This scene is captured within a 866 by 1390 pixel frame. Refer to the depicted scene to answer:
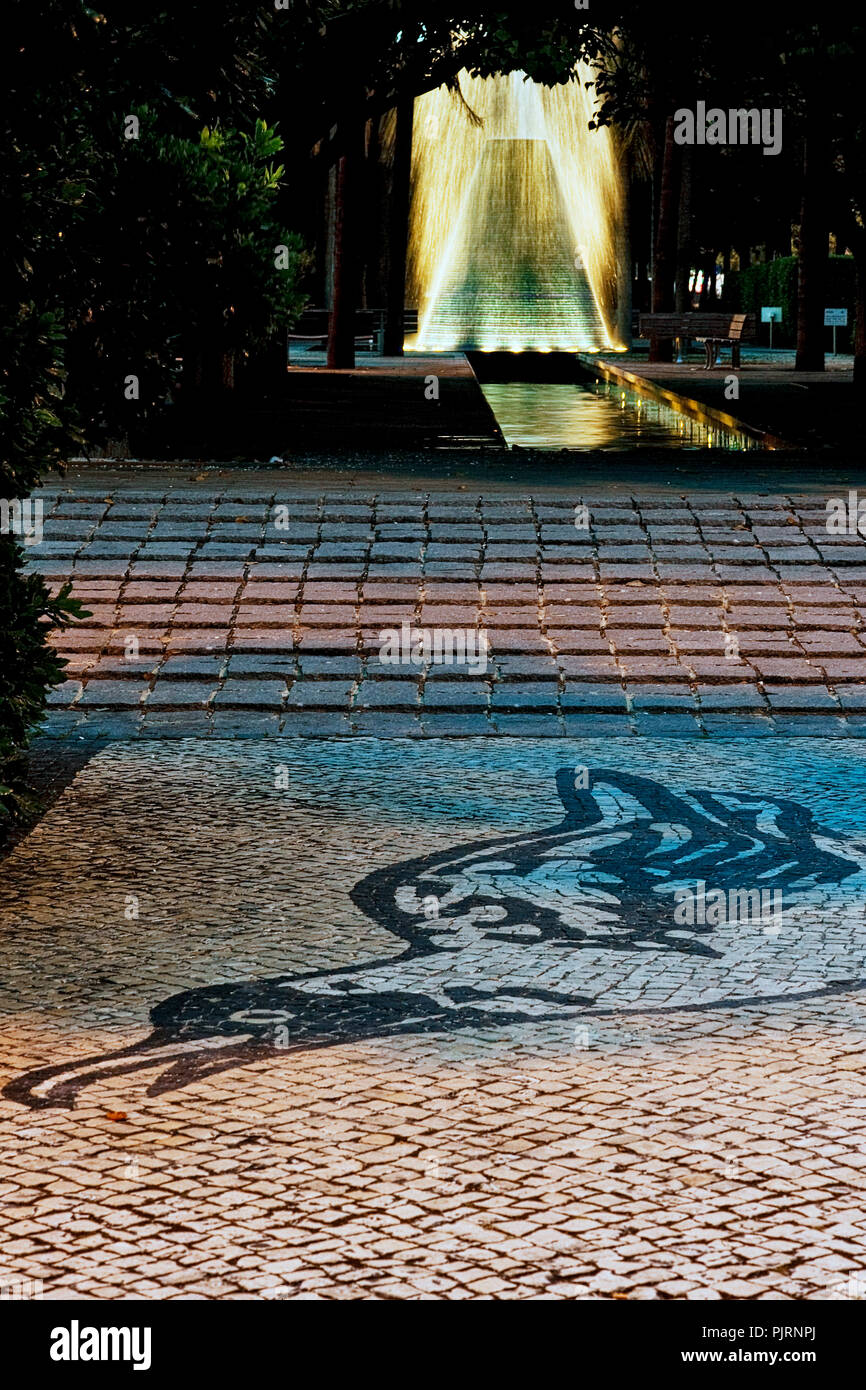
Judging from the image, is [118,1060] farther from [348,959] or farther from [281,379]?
[281,379]

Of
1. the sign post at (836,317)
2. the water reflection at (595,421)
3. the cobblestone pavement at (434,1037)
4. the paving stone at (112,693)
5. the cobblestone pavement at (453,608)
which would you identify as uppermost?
the sign post at (836,317)

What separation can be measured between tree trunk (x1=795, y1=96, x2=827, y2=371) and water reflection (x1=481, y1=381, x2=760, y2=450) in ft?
11.0

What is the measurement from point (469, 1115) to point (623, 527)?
8.24m

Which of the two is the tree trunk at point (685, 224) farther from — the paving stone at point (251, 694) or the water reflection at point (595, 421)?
the paving stone at point (251, 694)

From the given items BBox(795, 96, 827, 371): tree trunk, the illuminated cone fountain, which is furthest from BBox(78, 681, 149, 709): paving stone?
the illuminated cone fountain

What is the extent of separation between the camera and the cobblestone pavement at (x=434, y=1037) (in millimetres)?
3697

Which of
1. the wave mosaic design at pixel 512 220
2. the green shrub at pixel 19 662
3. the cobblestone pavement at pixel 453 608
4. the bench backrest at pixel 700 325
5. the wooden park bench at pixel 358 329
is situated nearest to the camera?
the green shrub at pixel 19 662

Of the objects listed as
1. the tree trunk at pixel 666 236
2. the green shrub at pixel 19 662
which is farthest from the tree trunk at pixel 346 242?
the green shrub at pixel 19 662

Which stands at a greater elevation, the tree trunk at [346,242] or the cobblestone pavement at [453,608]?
the tree trunk at [346,242]

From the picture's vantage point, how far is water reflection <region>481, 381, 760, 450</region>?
19625mm

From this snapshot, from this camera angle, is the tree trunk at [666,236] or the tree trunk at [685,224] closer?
the tree trunk at [666,236]

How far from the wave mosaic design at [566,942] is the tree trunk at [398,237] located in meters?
28.5

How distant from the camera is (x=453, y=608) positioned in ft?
35.5

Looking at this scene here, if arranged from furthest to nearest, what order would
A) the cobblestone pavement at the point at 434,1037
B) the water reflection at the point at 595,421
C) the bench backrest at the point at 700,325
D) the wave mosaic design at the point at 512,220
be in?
the wave mosaic design at the point at 512,220 → the bench backrest at the point at 700,325 → the water reflection at the point at 595,421 → the cobblestone pavement at the point at 434,1037
